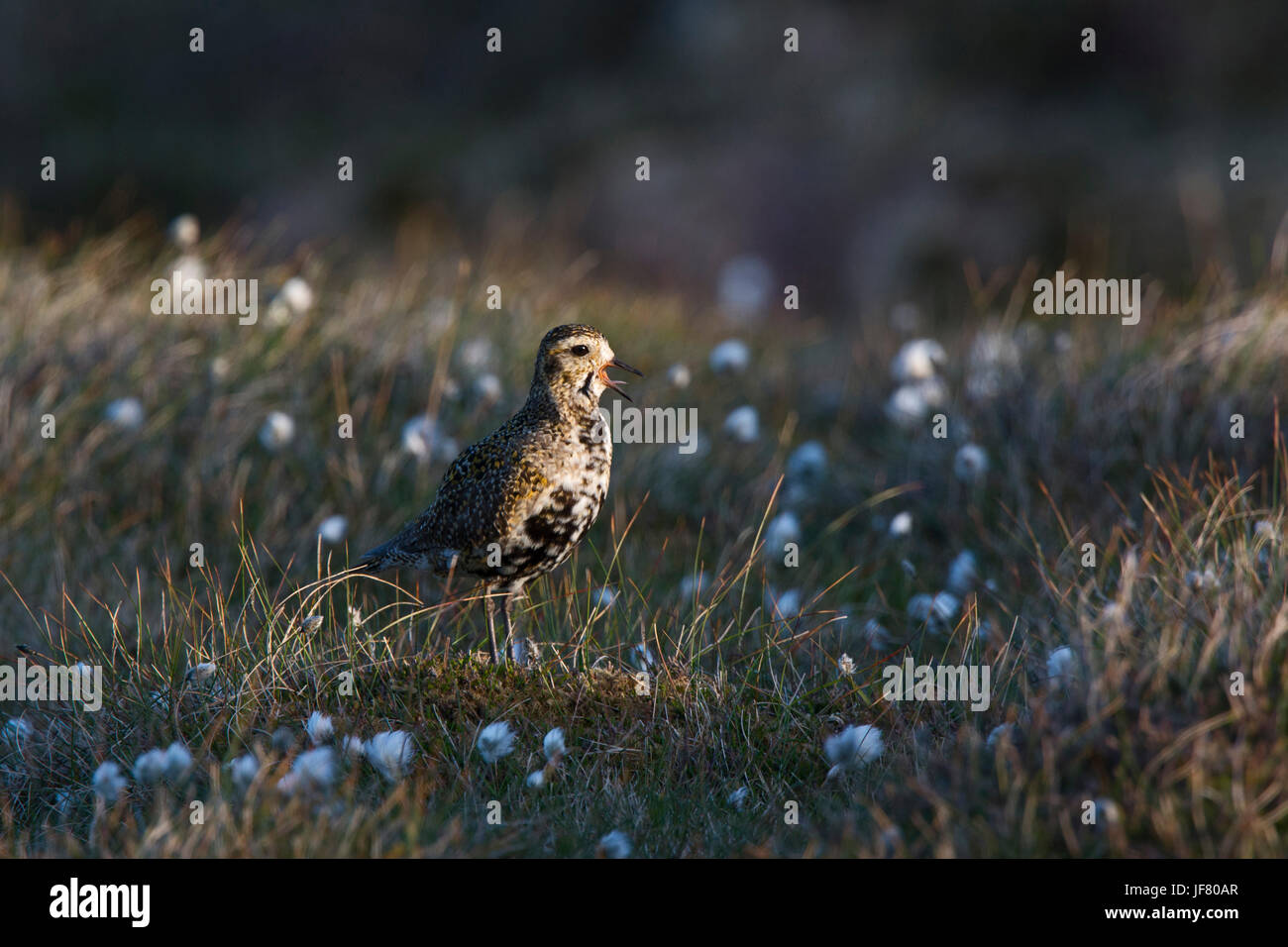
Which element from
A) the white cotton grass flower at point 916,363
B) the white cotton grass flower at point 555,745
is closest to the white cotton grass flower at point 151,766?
the white cotton grass flower at point 555,745

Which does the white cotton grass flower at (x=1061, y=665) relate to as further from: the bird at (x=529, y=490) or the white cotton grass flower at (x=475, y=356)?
the white cotton grass flower at (x=475, y=356)

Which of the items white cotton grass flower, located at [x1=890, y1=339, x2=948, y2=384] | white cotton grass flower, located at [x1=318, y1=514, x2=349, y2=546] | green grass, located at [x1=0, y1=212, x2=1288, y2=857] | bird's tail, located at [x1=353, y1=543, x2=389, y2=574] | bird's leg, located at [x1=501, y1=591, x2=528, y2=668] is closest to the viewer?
green grass, located at [x1=0, y1=212, x2=1288, y2=857]

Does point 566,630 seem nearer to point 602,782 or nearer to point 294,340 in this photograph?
point 602,782

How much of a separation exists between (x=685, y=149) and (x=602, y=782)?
18.6m

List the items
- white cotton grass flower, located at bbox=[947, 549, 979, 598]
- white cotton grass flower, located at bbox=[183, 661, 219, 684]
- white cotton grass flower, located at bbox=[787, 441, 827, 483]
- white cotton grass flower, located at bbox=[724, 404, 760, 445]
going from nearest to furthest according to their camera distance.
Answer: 1. white cotton grass flower, located at bbox=[183, 661, 219, 684]
2. white cotton grass flower, located at bbox=[947, 549, 979, 598]
3. white cotton grass flower, located at bbox=[787, 441, 827, 483]
4. white cotton grass flower, located at bbox=[724, 404, 760, 445]

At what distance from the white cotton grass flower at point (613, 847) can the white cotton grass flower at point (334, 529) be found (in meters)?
2.89

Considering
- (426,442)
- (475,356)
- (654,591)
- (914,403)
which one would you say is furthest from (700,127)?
(654,591)

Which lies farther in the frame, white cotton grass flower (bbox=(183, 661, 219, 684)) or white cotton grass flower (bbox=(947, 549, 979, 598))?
white cotton grass flower (bbox=(947, 549, 979, 598))

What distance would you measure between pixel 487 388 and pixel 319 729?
3692 mm

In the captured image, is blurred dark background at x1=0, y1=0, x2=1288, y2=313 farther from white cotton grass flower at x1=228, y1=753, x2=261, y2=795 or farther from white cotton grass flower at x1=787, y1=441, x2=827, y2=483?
white cotton grass flower at x1=228, y1=753, x2=261, y2=795

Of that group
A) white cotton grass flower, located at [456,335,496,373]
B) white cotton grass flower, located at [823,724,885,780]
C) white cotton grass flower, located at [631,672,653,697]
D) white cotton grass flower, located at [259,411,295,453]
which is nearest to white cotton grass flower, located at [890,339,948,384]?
white cotton grass flower, located at [456,335,496,373]

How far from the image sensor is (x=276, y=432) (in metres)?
7.55

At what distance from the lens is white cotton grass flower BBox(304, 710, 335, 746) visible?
15.3ft

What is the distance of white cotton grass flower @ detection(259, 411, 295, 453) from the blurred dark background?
10611 millimetres
